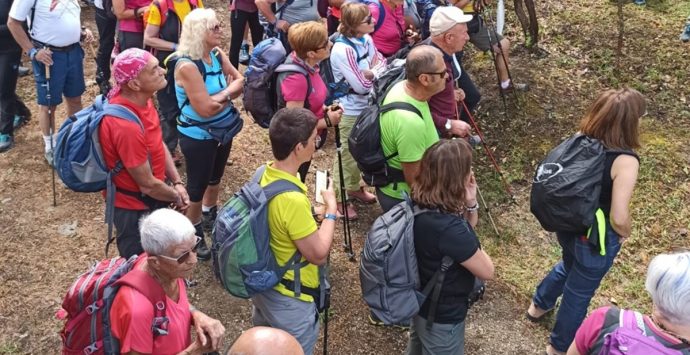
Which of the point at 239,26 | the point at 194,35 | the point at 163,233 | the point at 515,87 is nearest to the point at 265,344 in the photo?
the point at 163,233

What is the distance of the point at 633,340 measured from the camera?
2.56 m

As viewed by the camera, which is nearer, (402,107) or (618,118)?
(618,118)

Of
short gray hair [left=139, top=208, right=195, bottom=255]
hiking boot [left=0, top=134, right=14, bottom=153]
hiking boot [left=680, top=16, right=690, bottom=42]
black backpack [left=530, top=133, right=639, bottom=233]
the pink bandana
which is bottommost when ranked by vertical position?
hiking boot [left=0, top=134, right=14, bottom=153]

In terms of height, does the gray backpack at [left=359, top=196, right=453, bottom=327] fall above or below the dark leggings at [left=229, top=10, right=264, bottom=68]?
above

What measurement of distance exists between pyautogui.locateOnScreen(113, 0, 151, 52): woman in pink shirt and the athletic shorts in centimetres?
48

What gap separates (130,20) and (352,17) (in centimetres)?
256

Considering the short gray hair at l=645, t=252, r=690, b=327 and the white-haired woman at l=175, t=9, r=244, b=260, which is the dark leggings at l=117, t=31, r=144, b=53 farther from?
the short gray hair at l=645, t=252, r=690, b=327

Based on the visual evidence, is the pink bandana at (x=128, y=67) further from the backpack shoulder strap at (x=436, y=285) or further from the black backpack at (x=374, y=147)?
the backpack shoulder strap at (x=436, y=285)

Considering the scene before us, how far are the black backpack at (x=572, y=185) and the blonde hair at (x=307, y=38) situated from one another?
190 cm

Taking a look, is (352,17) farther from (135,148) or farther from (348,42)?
(135,148)

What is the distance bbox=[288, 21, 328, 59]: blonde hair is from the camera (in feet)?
15.5

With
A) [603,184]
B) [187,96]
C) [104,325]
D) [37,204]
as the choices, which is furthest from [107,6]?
[603,184]

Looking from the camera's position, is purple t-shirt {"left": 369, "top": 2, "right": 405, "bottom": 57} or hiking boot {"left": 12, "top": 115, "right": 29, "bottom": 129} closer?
purple t-shirt {"left": 369, "top": 2, "right": 405, "bottom": 57}

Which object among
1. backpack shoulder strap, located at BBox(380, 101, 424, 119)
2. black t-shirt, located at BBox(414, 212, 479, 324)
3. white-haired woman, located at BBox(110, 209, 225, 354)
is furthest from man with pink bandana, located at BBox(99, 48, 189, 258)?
black t-shirt, located at BBox(414, 212, 479, 324)
